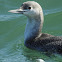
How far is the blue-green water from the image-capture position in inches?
318

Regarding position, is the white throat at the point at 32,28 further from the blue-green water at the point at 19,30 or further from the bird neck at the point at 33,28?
the blue-green water at the point at 19,30

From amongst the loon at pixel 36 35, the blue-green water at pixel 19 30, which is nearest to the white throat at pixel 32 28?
the loon at pixel 36 35

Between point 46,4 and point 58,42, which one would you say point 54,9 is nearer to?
point 46,4

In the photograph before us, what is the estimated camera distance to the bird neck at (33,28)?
27.6ft

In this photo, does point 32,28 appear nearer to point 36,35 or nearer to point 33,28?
point 33,28

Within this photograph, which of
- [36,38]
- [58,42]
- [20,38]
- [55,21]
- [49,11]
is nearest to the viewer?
[58,42]

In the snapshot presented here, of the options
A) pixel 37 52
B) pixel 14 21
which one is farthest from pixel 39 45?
pixel 14 21

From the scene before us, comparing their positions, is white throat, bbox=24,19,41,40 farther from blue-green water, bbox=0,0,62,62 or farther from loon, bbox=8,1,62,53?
blue-green water, bbox=0,0,62,62

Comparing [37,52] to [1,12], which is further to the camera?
[1,12]

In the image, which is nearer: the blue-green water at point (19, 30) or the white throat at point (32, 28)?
the blue-green water at point (19, 30)

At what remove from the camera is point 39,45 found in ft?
26.6

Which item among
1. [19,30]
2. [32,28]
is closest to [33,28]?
[32,28]

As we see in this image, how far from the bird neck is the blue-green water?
1.21ft

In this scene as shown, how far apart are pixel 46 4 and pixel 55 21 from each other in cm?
153
